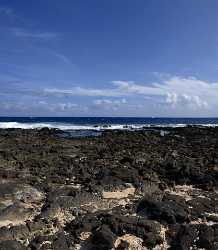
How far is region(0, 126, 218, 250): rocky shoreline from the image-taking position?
25.7 ft

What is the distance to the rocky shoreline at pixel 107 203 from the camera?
783 centimetres

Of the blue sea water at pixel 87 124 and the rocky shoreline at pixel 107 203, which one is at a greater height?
the blue sea water at pixel 87 124

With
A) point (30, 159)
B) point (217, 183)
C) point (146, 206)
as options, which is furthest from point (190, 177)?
point (30, 159)

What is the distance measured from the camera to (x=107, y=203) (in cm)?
1041

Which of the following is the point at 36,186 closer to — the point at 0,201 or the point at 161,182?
the point at 0,201

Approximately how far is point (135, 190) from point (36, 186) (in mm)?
2804

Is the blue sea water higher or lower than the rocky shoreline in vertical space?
higher

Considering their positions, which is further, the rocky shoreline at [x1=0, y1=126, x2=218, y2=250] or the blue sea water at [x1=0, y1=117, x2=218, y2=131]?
the blue sea water at [x1=0, y1=117, x2=218, y2=131]

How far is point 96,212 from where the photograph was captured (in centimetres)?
930

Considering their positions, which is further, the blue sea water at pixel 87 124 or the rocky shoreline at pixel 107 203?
the blue sea water at pixel 87 124

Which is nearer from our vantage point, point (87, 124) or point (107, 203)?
point (107, 203)

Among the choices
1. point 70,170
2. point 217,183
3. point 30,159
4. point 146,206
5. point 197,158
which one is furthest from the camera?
point 197,158

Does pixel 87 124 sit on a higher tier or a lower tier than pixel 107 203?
higher

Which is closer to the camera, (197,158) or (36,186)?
(36,186)
